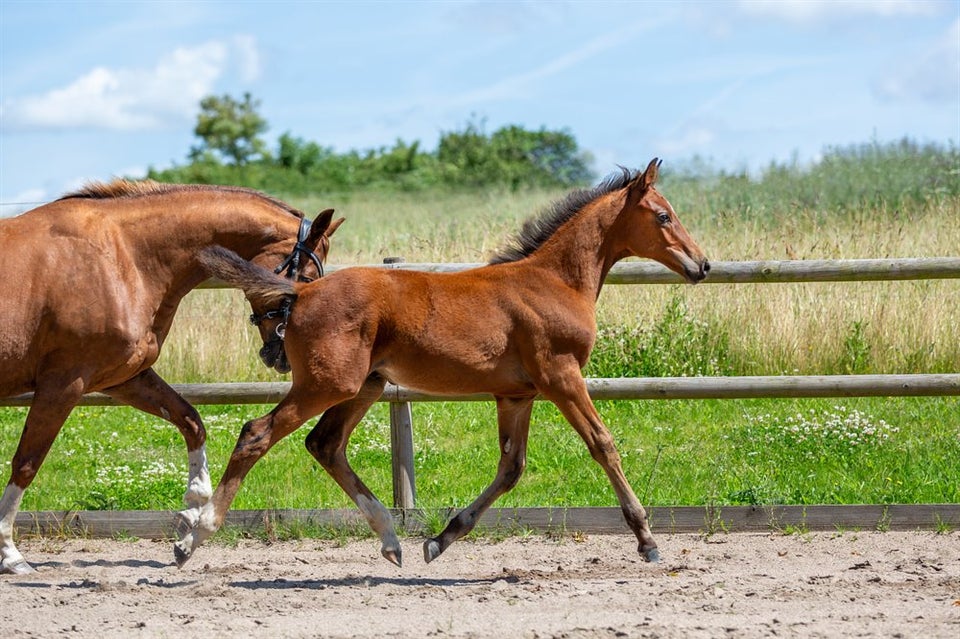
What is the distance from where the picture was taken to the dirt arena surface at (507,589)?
4.19 meters

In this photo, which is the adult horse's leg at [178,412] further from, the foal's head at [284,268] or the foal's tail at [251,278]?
the foal's tail at [251,278]

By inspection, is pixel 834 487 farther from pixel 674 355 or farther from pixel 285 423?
pixel 285 423

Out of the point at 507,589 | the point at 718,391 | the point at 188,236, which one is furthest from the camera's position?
the point at 718,391

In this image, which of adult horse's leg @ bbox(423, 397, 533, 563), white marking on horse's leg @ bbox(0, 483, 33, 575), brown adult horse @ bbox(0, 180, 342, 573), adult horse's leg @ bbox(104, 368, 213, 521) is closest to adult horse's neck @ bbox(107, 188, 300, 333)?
brown adult horse @ bbox(0, 180, 342, 573)

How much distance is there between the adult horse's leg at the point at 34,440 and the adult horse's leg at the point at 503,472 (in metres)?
1.83

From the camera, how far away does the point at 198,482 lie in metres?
5.76

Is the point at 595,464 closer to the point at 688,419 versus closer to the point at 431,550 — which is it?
the point at 688,419

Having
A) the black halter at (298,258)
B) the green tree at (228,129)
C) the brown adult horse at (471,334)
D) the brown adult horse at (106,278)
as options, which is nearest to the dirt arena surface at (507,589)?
the brown adult horse at (471,334)

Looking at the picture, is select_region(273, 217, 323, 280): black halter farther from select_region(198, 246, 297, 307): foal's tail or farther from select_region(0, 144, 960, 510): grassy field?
select_region(0, 144, 960, 510): grassy field

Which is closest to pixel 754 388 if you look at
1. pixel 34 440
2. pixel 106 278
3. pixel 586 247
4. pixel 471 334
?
pixel 586 247

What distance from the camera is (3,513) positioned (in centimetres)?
536

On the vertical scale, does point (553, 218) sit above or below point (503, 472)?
above

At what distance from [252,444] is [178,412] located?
3.39 feet

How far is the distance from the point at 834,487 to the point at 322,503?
303 cm
